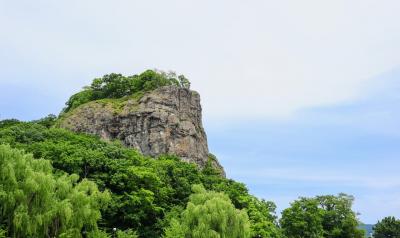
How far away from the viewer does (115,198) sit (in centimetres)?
3684

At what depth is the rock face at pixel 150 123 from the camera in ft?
188

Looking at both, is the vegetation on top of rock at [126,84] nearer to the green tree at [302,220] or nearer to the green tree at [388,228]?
the green tree at [302,220]

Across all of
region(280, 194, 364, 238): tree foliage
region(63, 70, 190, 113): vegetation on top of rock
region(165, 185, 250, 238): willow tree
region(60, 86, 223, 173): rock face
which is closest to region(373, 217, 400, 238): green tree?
region(280, 194, 364, 238): tree foliage

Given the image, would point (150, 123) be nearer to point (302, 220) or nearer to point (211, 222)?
point (302, 220)

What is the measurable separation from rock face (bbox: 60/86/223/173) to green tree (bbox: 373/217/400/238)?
35.2 meters

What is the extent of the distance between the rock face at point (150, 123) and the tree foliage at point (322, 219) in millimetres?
12245

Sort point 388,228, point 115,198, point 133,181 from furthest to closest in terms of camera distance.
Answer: point 388,228 < point 133,181 < point 115,198

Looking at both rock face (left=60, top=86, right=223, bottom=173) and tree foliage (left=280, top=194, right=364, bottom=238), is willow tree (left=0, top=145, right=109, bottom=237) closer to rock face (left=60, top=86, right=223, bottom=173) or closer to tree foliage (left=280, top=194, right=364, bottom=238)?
rock face (left=60, top=86, right=223, bottom=173)

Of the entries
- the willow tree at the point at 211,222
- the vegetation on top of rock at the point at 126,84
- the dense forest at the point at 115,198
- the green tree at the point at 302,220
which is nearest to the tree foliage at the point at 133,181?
the dense forest at the point at 115,198

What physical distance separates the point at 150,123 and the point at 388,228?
1736 inches

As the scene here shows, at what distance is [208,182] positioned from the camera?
46.0 m

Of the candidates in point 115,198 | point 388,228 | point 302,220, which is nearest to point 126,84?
point 302,220

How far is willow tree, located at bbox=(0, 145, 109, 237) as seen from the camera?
1068 inches

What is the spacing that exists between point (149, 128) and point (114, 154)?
48.7 ft
